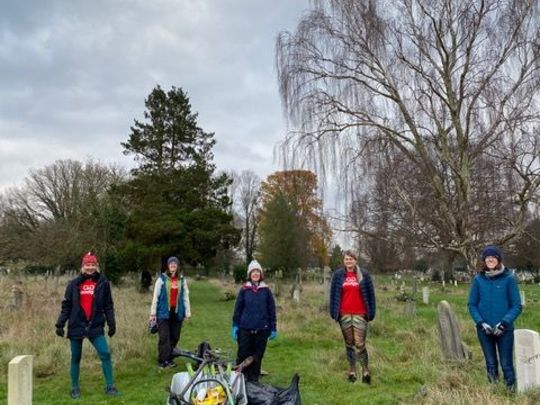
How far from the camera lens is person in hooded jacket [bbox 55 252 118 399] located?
6809 mm

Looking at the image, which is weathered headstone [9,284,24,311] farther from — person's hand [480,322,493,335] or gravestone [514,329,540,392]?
gravestone [514,329,540,392]

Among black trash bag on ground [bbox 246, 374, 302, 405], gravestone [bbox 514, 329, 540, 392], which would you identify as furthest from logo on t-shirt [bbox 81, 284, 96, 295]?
gravestone [bbox 514, 329, 540, 392]

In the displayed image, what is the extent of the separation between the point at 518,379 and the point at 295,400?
98.8 inches

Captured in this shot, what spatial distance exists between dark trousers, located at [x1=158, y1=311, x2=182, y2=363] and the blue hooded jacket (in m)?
4.66

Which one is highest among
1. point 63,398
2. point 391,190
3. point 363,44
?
point 363,44

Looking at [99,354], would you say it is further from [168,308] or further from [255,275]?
[255,275]

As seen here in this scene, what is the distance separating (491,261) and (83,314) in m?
5.05

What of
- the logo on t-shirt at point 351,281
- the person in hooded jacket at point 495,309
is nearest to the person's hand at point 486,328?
the person in hooded jacket at point 495,309

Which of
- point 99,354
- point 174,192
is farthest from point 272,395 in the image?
point 174,192

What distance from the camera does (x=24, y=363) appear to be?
4656 millimetres

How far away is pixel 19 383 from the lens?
4.54 meters

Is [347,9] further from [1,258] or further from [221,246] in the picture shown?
[221,246]

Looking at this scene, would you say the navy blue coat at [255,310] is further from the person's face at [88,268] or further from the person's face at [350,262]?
the person's face at [88,268]

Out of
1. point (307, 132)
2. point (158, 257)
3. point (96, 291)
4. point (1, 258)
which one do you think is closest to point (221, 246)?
point (158, 257)
